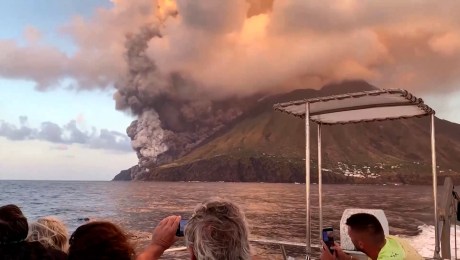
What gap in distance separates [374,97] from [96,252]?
17.0ft

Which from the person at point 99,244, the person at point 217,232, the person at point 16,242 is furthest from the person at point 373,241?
the person at point 16,242

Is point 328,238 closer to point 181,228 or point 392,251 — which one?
point 392,251

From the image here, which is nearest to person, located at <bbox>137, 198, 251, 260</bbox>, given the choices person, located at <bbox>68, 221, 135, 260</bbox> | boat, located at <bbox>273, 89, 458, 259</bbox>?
person, located at <bbox>68, 221, 135, 260</bbox>

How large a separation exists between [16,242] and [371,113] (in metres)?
6.34

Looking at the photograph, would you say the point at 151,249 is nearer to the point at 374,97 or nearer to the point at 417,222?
the point at 374,97

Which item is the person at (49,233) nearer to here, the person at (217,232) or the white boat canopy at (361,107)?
the person at (217,232)

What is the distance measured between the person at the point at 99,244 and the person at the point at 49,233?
0.51 metres

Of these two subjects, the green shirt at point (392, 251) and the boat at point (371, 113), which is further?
the boat at point (371, 113)

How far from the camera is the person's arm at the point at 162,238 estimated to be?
2393 millimetres

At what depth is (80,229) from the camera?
2.23 m

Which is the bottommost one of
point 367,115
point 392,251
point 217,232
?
point 392,251

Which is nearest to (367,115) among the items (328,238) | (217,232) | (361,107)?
(361,107)

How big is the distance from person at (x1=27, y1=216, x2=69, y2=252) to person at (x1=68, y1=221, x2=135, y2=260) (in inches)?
20.0

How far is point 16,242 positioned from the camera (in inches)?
97.0
